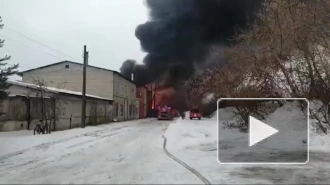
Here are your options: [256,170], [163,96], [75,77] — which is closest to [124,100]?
[163,96]

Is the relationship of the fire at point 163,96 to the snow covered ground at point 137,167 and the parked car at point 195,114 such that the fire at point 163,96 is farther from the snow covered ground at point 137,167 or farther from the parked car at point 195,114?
the snow covered ground at point 137,167

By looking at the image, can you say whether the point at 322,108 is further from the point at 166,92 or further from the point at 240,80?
the point at 166,92

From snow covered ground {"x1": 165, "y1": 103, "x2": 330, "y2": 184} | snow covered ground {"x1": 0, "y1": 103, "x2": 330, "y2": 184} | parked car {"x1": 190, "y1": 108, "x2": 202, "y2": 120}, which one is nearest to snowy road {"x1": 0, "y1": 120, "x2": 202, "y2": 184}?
snow covered ground {"x1": 0, "y1": 103, "x2": 330, "y2": 184}

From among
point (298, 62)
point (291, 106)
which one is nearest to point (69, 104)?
point (291, 106)

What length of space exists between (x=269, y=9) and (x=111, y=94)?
39.4 metres

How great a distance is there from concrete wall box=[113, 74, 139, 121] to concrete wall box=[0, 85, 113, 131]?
1277 cm

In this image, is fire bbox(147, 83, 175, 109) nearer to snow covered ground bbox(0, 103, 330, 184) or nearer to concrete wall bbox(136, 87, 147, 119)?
concrete wall bbox(136, 87, 147, 119)

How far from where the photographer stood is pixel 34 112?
89.1 feet

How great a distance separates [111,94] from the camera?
170 feet

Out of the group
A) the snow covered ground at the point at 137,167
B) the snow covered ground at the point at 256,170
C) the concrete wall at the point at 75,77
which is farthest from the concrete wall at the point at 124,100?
the snow covered ground at the point at 256,170

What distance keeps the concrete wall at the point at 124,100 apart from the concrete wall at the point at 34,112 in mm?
12765

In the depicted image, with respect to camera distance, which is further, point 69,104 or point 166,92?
point 166,92

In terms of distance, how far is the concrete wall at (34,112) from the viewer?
24759 mm

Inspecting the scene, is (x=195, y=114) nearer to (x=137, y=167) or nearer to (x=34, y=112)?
(x=34, y=112)
